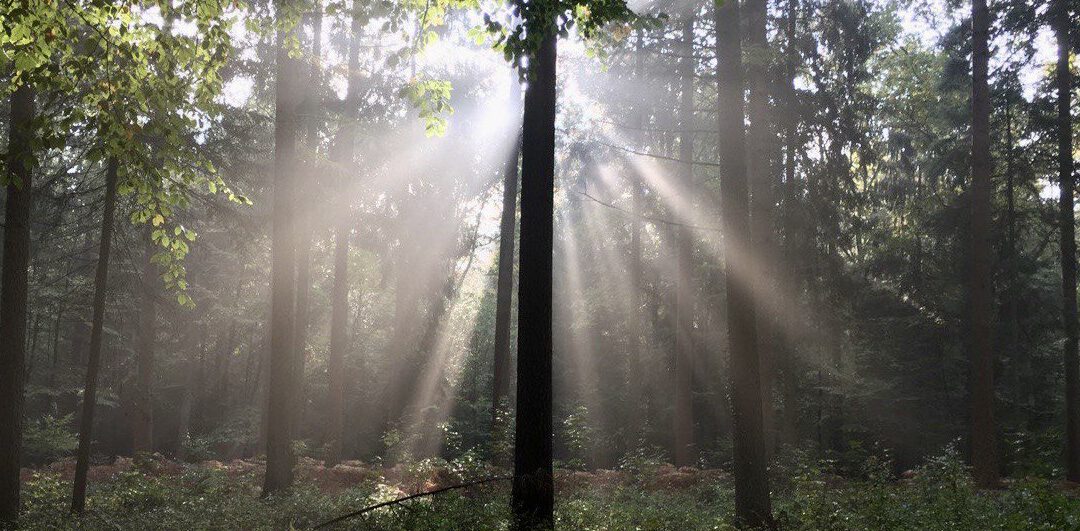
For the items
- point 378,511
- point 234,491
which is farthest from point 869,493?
point 234,491

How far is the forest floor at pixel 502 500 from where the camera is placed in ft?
26.9

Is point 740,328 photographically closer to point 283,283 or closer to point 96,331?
point 283,283

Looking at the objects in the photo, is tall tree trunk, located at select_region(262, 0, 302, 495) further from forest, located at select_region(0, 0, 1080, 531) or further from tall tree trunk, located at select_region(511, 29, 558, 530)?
tall tree trunk, located at select_region(511, 29, 558, 530)

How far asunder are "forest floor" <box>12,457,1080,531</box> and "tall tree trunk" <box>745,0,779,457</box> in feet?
8.61

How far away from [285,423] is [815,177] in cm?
1299

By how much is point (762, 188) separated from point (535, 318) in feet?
30.4

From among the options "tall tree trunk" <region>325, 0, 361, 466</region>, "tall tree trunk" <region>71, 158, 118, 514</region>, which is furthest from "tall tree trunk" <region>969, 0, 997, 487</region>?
"tall tree trunk" <region>71, 158, 118, 514</region>

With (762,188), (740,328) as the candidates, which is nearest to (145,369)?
(762,188)

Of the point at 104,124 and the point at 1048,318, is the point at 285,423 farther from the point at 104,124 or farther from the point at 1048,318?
the point at 1048,318

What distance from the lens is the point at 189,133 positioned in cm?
1372

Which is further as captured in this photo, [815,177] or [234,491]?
[815,177]

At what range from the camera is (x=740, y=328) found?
411 inches

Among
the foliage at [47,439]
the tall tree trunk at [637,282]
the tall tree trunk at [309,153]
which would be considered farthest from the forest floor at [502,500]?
the tall tree trunk at [637,282]

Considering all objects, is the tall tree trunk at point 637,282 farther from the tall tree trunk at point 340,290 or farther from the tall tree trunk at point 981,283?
the tall tree trunk at point 981,283
